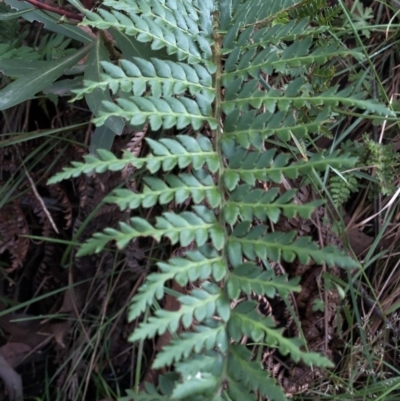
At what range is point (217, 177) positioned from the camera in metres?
0.99

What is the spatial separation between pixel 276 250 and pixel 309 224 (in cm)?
75

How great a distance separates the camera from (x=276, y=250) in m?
0.82

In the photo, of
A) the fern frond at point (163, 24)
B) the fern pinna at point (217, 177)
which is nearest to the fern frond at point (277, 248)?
the fern pinna at point (217, 177)

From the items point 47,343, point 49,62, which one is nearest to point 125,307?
point 47,343

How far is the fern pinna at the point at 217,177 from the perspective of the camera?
77 cm

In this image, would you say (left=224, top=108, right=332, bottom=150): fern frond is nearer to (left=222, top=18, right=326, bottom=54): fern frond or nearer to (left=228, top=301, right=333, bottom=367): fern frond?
(left=222, top=18, right=326, bottom=54): fern frond

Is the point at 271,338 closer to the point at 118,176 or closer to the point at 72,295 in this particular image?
the point at 118,176

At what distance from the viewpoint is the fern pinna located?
77 centimetres

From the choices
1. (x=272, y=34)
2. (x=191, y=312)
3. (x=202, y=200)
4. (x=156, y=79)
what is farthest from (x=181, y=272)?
(x=272, y=34)

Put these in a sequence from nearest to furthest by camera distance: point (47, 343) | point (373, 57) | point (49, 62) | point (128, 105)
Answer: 1. point (128, 105)
2. point (49, 62)
3. point (373, 57)
4. point (47, 343)

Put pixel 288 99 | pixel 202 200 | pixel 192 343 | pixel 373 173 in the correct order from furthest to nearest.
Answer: pixel 373 173 < pixel 202 200 < pixel 288 99 < pixel 192 343

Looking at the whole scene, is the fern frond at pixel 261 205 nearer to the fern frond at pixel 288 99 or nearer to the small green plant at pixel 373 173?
the fern frond at pixel 288 99

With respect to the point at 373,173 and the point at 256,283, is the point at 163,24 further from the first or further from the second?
the point at 373,173

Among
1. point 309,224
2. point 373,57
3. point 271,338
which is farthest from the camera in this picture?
point 373,57
